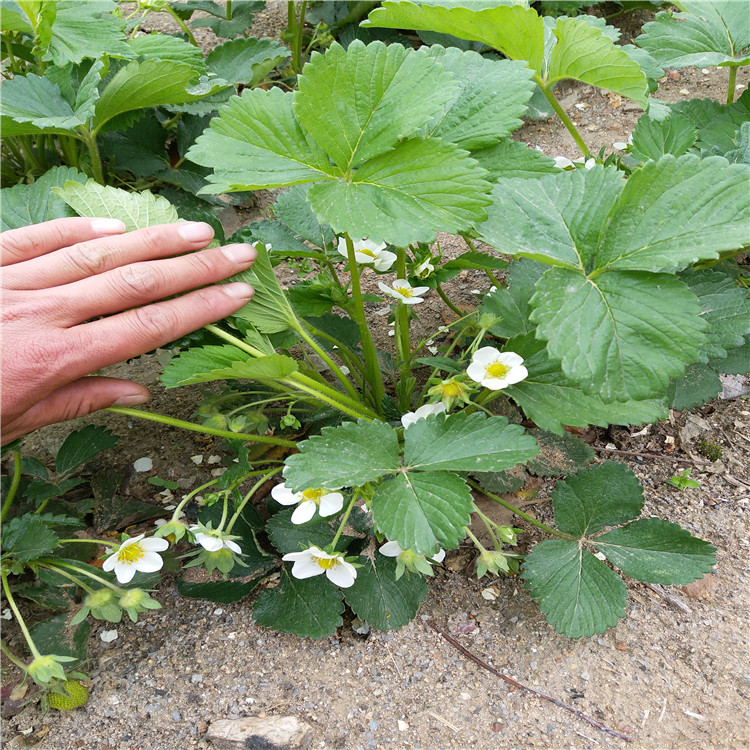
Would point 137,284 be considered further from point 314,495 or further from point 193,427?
point 314,495

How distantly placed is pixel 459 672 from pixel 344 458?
536 millimetres

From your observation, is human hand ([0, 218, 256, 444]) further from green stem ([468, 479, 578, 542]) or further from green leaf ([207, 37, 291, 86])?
green leaf ([207, 37, 291, 86])

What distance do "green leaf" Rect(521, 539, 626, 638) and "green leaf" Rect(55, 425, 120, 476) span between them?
103cm

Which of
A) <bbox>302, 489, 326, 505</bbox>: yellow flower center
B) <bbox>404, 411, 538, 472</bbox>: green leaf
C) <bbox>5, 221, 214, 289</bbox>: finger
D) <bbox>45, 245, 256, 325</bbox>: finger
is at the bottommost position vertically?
<bbox>302, 489, 326, 505</bbox>: yellow flower center

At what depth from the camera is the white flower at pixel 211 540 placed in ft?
4.02

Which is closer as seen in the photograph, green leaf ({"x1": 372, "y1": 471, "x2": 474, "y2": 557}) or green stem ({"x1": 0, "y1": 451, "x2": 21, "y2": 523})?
green leaf ({"x1": 372, "y1": 471, "x2": 474, "y2": 557})

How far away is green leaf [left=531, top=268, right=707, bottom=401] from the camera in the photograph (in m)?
1.03

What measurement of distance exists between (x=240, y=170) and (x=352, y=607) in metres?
0.88

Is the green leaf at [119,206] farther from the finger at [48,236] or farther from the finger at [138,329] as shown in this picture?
the finger at [138,329]

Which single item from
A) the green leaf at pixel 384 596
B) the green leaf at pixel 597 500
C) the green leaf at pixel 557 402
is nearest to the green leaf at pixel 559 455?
the green leaf at pixel 597 500

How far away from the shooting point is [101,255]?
1.30 metres

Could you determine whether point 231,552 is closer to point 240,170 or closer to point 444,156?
point 240,170

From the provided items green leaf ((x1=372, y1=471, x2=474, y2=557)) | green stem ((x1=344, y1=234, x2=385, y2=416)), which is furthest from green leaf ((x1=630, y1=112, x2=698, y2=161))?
green leaf ((x1=372, y1=471, x2=474, y2=557))

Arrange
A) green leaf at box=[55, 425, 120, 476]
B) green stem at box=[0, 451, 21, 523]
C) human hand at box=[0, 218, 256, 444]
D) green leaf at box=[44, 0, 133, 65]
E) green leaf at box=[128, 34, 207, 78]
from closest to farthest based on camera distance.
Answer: human hand at box=[0, 218, 256, 444] → green stem at box=[0, 451, 21, 523] → green leaf at box=[55, 425, 120, 476] → green leaf at box=[44, 0, 133, 65] → green leaf at box=[128, 34, 207, 78]
